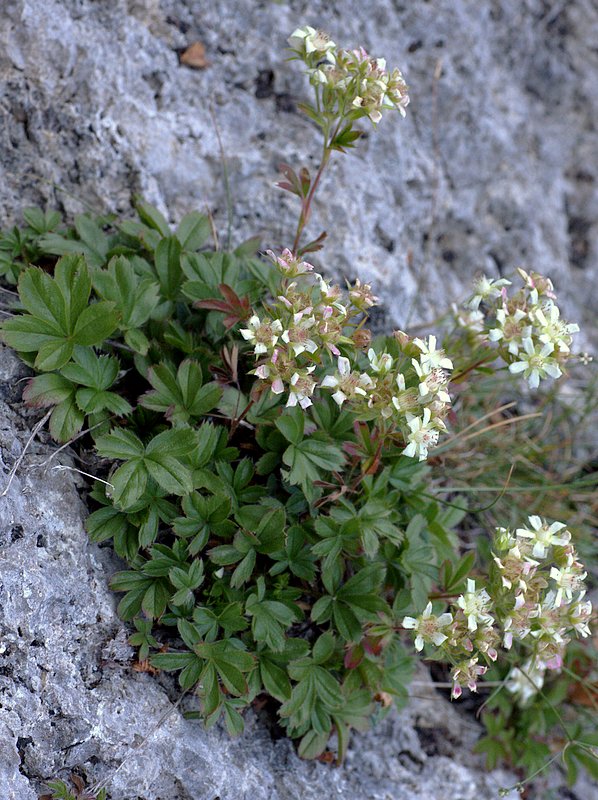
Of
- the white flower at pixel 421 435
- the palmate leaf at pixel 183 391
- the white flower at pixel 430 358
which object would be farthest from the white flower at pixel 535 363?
the palmate leaf at pixel 183 391

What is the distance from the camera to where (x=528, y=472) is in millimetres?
3898

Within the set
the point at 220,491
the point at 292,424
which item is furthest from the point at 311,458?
the point at 220,491

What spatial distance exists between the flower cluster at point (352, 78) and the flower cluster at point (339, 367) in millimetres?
634

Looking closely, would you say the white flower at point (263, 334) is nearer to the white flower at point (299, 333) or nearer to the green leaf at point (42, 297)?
the white flower at point (299, 333)

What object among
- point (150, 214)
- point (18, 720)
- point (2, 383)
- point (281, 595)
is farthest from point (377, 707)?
point (150, 214)

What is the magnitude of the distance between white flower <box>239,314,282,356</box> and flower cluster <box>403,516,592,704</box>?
97cm

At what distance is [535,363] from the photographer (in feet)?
8.17

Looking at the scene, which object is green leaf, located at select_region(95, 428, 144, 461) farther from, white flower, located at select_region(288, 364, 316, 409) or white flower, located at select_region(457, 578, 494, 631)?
white flower, located at select_region(457, 578, 494, 631)

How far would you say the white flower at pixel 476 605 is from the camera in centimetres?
228

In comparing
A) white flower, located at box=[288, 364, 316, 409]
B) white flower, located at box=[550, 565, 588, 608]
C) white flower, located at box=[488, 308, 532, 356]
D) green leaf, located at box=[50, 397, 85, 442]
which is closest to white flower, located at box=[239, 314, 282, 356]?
white flower, located at box=[288, 364, 316, 409]

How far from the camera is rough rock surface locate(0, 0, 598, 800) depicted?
2303mm

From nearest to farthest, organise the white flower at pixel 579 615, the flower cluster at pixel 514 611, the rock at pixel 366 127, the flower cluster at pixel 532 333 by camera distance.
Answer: the flower cluster at pixel 514 611 < the white flower at pixel 579 615 < the flower cluster at pixel 532 333 < the rock at pixel 366 127

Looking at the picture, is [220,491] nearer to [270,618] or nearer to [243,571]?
[243,571]

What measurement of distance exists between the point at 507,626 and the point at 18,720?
4.91 ft
